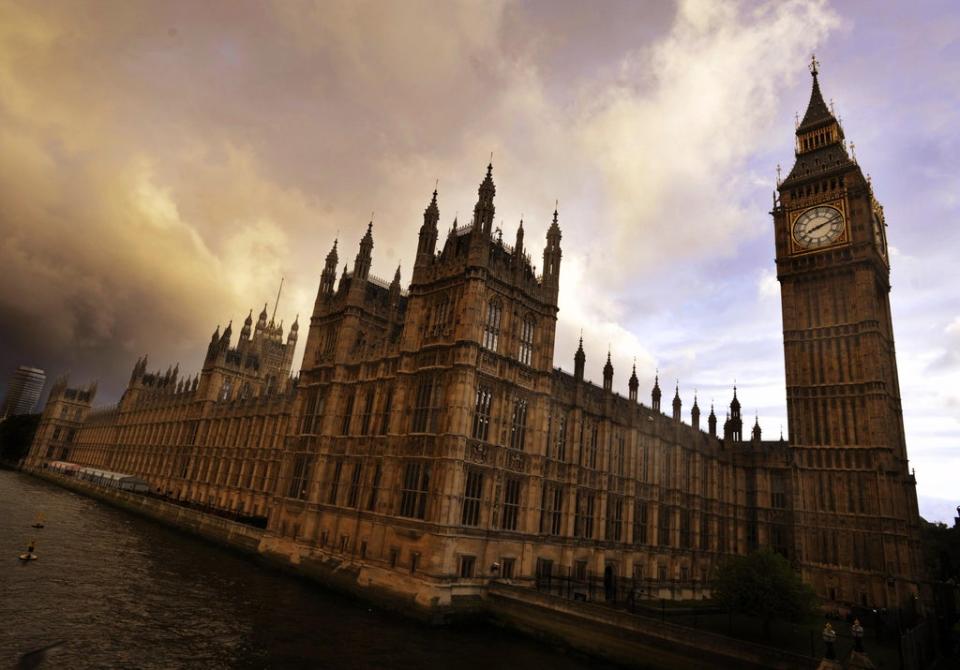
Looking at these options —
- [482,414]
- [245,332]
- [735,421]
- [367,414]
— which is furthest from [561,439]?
[245,332]

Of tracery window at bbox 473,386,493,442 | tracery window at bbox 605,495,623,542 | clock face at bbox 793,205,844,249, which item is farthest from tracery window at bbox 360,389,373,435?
clock face at bbox 793,205,844,249

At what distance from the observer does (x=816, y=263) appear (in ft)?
221

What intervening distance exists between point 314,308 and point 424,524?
28.7m

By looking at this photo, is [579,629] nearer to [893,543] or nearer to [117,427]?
[893,543]

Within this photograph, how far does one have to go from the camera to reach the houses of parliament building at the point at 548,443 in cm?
3866

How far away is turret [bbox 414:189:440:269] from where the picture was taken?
4584 centimetres

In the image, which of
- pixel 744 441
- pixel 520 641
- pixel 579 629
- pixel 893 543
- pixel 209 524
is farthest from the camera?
pixel 744 441

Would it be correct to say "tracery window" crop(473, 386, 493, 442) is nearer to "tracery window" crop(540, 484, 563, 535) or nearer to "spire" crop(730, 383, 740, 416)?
"tracery window" crop(540, 484, 563, 535)

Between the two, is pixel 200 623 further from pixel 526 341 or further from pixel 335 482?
pixel 526 341

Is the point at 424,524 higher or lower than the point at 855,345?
lower

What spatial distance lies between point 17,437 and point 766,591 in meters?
213

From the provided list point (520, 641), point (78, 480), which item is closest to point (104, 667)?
point (520, 641)

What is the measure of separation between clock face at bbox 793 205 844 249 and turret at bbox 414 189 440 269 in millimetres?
49739

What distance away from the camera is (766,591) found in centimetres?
3406
